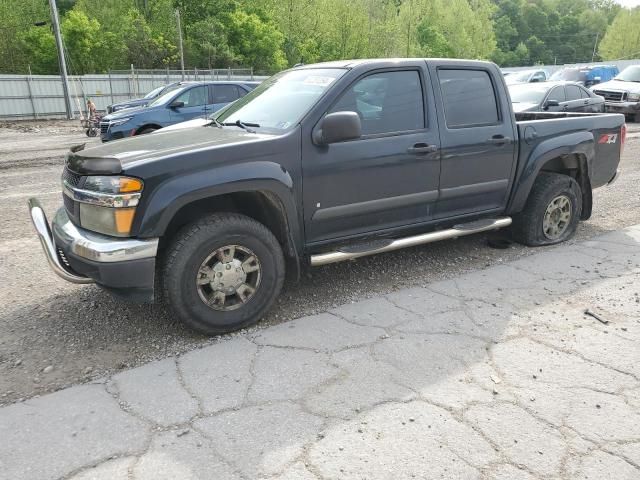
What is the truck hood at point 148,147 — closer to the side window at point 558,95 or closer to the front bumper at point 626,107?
the side window at point 558,95

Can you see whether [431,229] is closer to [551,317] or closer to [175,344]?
[551,317]

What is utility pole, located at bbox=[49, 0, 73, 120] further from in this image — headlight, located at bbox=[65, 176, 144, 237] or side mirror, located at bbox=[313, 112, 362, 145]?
side mirror, located at bbox=[313, 112, 362, 145]

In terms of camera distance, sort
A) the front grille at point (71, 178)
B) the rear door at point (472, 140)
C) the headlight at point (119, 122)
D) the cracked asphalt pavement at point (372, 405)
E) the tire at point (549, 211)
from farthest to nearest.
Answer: the headlight at point (119, 122) → the tire at point (549, 211) → the rear door at point (472, 140) → the front grille at point (71, 178) → the cracked asphalt pavement at point (372, 405)

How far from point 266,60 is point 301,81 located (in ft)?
159

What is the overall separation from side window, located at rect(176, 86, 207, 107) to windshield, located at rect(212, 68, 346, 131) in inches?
360

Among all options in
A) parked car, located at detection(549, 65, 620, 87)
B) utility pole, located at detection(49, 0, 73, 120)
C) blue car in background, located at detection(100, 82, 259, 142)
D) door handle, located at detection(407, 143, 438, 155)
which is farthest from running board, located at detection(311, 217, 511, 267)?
utility pole, located at detection(49, 0, 73, 120)

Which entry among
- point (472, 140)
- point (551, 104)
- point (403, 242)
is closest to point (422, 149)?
point (472, 140)

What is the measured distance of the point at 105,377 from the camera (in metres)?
3.19

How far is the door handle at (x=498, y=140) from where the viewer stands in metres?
4.82

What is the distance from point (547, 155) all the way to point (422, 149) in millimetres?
1606

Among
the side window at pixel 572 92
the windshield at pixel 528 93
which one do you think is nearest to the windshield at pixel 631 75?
the side window at pixel 572 92

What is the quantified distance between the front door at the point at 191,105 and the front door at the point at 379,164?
32.0ft

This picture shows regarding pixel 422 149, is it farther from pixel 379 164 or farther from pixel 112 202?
pixel 112 202

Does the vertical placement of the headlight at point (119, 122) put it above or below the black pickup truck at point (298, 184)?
below
